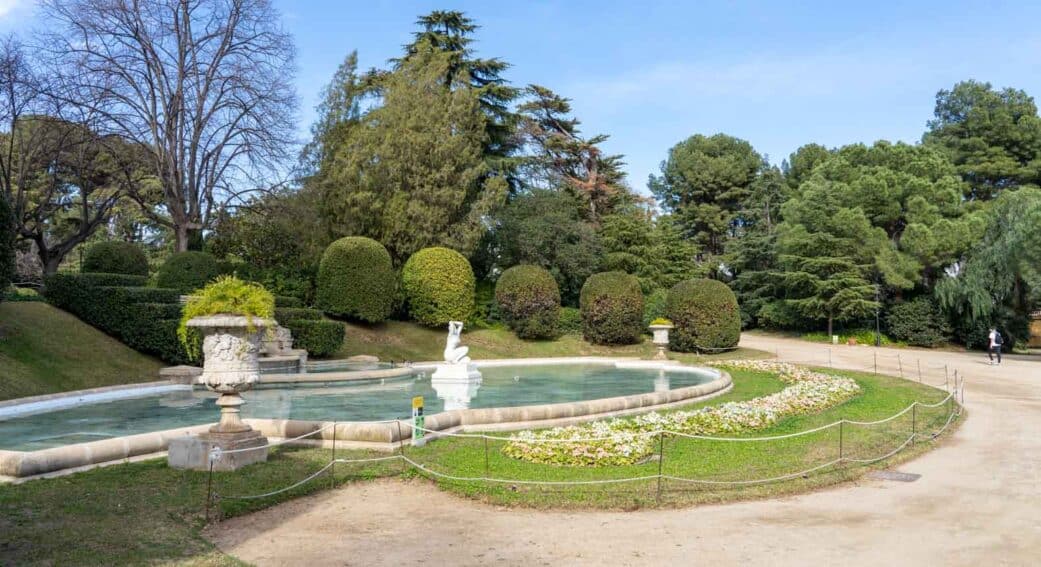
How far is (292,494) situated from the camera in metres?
7.41

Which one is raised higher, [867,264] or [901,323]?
[867,264]

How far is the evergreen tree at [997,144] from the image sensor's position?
44031 mm

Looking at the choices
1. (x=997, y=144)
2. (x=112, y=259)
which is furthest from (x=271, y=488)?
(x=997, y=144)

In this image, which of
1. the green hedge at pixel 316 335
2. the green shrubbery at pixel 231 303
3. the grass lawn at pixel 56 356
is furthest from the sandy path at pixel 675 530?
the green hedge at pixel 316 335

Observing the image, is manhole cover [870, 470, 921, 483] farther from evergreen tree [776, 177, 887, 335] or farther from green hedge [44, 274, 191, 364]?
evergreen tree [776, 177, 887, 335]

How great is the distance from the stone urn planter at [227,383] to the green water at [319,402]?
3106 mm

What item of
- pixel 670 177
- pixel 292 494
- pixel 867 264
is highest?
pixel 670 177

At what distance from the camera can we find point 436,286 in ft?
Answer: 96.8

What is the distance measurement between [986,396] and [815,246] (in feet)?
79.5

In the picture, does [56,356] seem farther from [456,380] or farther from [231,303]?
[231,303]

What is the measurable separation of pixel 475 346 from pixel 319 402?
1488cm

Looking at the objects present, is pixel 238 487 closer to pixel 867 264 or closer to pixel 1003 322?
pixel 1003 322

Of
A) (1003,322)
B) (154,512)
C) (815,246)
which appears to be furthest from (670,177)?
(154,512)

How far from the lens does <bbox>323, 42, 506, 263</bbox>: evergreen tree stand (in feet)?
101
